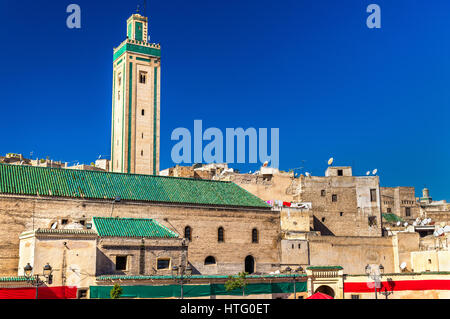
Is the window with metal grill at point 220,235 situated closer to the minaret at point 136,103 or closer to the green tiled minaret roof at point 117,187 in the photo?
the green tiled minaret roof at point 117,187

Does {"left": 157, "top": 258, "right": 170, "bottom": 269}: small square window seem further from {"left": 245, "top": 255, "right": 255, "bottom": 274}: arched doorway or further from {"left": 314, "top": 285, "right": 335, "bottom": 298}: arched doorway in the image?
{"left": 314, "top": 285, "right": 335, "bottom": 298}: arched doorway

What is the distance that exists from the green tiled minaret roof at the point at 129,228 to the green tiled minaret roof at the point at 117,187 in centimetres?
260

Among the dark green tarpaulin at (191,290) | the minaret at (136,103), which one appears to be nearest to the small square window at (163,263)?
the dark green tarpaulin at (191,290)

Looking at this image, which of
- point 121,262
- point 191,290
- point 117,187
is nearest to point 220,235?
point 117,187

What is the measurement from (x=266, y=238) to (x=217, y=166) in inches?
1220

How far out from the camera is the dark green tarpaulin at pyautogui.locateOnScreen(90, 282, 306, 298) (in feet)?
93.9

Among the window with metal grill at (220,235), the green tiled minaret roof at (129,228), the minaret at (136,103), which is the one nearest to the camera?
the green tiled minaret roof at (129,228)

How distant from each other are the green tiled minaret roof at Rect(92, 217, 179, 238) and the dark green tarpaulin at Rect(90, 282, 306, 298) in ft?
15.5

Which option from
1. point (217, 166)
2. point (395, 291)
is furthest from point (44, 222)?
point (217, 166)

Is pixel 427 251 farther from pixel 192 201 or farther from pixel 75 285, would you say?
pixel 75 285

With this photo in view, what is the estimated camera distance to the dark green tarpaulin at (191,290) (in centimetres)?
2862

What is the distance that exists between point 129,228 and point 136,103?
806 inches

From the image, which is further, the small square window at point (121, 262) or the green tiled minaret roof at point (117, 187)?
the green tiled minaret roof at point (117, 187)

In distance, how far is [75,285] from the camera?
2948 centimetres
